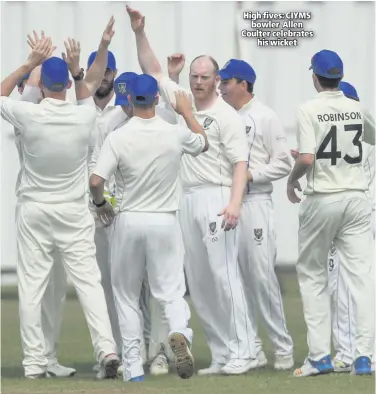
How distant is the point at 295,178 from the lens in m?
12.2

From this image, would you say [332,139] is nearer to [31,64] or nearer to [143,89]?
[143,89]

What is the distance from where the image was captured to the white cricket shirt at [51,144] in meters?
12.1

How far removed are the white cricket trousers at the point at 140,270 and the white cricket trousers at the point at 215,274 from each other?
52 centimetres

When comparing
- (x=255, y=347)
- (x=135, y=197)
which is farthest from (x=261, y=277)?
(x=135, y=197)

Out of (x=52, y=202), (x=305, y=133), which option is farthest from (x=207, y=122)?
(x=52, y=202)

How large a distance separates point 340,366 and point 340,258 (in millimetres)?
975

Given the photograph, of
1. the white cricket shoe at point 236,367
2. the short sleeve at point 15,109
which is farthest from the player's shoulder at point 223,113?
the white cricket shoe at point 236,367

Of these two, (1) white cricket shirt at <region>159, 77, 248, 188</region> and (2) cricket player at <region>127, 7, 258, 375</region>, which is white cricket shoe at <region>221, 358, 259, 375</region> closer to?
(2) cricket player at <region>127, 7, 258, 375</region>

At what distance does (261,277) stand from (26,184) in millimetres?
2080

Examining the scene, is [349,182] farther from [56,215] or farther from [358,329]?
[56,215]

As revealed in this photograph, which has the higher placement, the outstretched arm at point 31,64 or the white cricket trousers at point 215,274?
the outstretched arm at point 31,64

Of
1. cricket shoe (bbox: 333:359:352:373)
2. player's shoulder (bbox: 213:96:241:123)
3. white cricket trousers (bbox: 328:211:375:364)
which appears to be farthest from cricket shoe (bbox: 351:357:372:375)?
player's shoulder (bbox: 213:96:241:123)

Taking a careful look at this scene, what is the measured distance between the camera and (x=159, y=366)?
1262 centimetres

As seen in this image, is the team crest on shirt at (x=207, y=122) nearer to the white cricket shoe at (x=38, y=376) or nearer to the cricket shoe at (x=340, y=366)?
the cricket shoe at (x=340, y=366)
